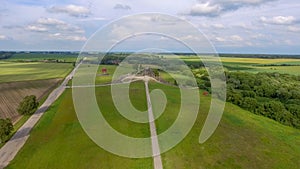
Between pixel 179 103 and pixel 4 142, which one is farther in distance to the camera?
pixel 179 103

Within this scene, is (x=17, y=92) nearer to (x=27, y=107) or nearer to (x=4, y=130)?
(x=27, y=107)

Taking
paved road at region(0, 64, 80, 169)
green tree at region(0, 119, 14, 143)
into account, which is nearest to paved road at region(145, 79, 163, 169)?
paved road at region(0, 64, 80, 169)

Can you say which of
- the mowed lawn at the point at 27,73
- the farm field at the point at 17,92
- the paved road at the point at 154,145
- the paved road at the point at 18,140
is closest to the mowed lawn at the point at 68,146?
the paved road at the point at 154,145

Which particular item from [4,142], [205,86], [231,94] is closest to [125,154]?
[4,142]

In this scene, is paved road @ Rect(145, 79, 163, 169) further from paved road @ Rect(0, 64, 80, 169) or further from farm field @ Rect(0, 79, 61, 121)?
farm field @ Rect(0, 79, 61, 121)

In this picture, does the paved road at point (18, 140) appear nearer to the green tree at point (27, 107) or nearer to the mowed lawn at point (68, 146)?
the mowed lawn at point (68, 146)

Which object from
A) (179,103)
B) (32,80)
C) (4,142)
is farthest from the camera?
(32,80)

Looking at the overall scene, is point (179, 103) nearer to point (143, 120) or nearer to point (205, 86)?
point (143, 120)
